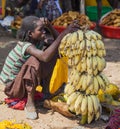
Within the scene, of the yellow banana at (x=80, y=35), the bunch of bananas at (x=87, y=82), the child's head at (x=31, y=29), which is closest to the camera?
the yellow banana at (x=80, y=35)

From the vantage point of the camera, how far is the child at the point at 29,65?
15.1 ft

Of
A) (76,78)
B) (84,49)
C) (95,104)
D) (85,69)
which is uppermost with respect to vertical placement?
(84,49)

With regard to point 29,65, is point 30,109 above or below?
below

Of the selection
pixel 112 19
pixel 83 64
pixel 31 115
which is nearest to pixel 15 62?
pixel 31 115

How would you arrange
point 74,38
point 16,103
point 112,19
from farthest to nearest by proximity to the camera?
point 112,19 → point 16,103 → point 74,38

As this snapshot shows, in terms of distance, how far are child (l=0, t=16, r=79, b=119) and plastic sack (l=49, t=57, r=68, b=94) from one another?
11 centimetres

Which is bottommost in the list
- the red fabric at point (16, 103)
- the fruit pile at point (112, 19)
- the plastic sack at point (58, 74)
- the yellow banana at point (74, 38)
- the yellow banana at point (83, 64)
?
the fruit pile at point (112, 19)

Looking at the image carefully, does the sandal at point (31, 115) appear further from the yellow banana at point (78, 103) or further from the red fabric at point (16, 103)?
the yellow banana at point (78, 103)

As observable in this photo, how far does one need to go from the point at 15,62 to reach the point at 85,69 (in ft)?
3.31

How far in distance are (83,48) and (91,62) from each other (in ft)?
0.54

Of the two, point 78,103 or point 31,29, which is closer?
point 78,103

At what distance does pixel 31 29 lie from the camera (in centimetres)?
476

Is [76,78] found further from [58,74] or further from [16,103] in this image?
[16,103]

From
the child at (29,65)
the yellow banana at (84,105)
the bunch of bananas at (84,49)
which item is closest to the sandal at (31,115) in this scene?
the child at (29,65)
